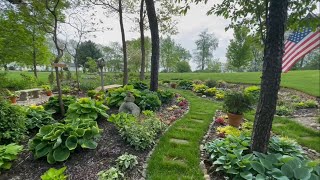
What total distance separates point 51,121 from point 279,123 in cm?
556

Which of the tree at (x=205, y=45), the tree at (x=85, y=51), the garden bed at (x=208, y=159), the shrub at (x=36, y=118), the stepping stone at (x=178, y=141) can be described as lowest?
the garden bed at (x=208, y=159)

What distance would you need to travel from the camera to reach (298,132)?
15.4 feet

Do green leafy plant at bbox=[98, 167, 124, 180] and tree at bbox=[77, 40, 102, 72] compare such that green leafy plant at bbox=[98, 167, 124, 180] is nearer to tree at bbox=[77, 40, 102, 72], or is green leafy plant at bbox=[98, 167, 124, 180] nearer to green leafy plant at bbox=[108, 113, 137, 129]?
green leafy plant at bbox=[108, 113, 137, 129]

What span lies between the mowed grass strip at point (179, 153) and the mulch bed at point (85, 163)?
8.6 inches

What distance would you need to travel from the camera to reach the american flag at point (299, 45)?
14.8ft

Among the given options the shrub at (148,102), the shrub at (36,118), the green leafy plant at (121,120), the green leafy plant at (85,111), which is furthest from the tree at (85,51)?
the green leafy plant at (121,120)

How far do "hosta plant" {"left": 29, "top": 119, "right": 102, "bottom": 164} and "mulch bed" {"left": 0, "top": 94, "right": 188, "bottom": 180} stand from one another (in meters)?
0.12

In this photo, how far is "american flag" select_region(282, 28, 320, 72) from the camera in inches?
178

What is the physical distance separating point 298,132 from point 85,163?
458 cm

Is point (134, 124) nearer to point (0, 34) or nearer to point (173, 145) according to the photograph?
point (173, 145)

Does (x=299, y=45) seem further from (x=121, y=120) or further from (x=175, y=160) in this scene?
(x=121, y=120)

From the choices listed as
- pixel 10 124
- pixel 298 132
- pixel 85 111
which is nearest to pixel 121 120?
pixel 85 111

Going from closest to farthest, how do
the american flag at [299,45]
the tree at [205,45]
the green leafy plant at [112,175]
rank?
1. the green leafy plant at [112,175]
2. the american flag at [299,45]
3. the tree at [205,45]

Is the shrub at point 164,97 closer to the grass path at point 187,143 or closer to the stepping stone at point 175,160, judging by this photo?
the grass path at point 187,143
